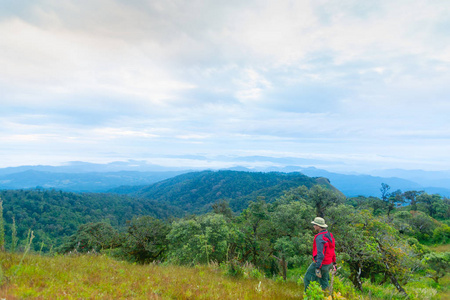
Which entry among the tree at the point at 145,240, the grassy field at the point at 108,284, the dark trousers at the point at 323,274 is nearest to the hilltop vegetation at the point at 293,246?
the tree at the point at 145,240

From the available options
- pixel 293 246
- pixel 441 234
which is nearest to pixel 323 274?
pixel 293 246

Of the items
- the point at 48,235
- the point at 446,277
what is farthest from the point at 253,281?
the point at 48,235

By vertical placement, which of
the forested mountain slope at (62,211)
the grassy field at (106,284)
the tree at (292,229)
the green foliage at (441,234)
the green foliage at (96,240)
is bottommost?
the forested mountain slope at (62,211)

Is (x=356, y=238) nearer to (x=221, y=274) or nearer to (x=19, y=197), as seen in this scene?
(x=221, y=274)

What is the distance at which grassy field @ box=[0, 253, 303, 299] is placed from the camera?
4957 millimetres

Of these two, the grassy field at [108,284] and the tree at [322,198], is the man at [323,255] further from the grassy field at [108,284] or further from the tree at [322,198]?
the tree at [322,198]

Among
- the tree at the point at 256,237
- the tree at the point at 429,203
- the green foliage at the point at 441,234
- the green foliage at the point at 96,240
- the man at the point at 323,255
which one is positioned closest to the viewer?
the man at the point at 323,255

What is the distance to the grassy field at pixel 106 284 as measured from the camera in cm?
496

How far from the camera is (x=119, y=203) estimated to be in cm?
18312

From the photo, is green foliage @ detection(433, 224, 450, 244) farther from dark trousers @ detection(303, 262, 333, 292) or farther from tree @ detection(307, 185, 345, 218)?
dark trousers @ detection(303, 262, 333, 292)

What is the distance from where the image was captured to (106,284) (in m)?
6.13

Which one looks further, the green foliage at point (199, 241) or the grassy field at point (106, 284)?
the green foliage at point (199, 241)

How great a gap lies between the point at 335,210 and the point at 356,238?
7.06m

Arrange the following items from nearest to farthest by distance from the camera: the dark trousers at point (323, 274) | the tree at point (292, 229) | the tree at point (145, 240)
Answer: the dark trousers at point (323, 274) < the tree at point (292, 229) < the tree at point (145, 240)
